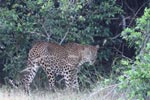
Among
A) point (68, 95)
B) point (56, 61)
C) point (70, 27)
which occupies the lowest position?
point (68, 95)

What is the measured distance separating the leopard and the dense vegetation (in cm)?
20

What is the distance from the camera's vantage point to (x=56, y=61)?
42.9 feet

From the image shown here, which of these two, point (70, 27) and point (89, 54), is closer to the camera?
point (70, 27)

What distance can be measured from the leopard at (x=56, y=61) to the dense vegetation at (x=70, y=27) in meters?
0.20

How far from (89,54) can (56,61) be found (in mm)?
898

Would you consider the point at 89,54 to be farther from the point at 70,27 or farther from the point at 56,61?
the point at 70,27

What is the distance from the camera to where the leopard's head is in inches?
524

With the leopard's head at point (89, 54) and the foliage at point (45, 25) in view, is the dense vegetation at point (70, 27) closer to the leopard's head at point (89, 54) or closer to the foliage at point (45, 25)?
the foliage at point (45, 25)

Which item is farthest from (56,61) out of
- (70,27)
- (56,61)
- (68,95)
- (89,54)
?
(68,95)

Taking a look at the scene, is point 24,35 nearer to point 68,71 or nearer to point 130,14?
point 68,71

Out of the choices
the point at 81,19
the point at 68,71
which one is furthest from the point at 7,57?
the point at 81,19

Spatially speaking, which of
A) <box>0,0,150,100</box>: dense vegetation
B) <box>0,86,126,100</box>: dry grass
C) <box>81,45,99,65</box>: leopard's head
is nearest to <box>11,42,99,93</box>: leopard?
<box>81,45,99,65</box>: leopard's head

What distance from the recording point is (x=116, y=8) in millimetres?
12312

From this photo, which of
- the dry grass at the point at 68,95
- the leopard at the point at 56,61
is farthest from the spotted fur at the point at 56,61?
the dry grass at the point at 68,95
